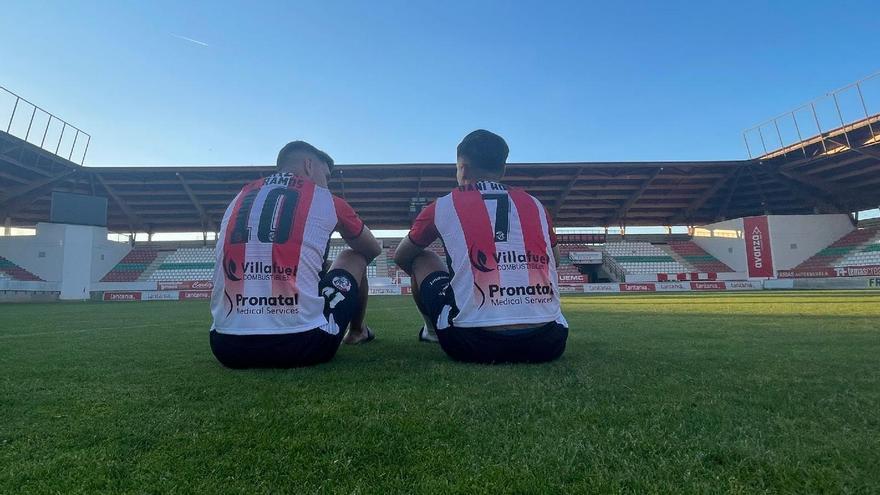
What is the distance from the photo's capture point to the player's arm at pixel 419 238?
98.0 inches

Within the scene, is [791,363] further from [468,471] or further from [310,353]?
[310,353]

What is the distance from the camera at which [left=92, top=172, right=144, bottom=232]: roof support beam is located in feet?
75.6

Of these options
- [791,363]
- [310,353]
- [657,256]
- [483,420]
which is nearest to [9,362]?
[310,353]

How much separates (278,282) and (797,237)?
1231 inches

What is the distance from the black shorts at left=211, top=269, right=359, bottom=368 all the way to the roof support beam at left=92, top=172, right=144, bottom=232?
2608 cm

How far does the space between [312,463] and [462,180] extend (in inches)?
75.5

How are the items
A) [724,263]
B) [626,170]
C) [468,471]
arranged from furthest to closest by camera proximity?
1. [724,263]
2. [626,170]
3. [468,471]

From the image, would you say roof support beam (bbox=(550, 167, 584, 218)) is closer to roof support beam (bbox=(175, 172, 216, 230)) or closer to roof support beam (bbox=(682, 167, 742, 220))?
roof support beam (bbox=(682, 167, 742, 220))

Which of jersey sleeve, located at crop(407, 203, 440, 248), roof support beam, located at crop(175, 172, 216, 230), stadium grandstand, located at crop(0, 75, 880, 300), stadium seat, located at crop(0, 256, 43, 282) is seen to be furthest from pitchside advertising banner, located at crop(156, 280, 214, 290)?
jersey sleeve, located at crop(407, 203, 440, 248)

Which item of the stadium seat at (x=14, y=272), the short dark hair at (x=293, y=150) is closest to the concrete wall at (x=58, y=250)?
the stadium seat at (x=14, y=272)

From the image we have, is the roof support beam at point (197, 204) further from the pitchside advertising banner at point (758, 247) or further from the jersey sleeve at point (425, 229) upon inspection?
the pitchside advertising banner at point (758, 247)

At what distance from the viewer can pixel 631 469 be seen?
1.02 m

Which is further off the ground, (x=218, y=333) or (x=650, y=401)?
(x=218, y=333)

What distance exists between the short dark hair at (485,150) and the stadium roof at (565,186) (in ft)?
70.1
